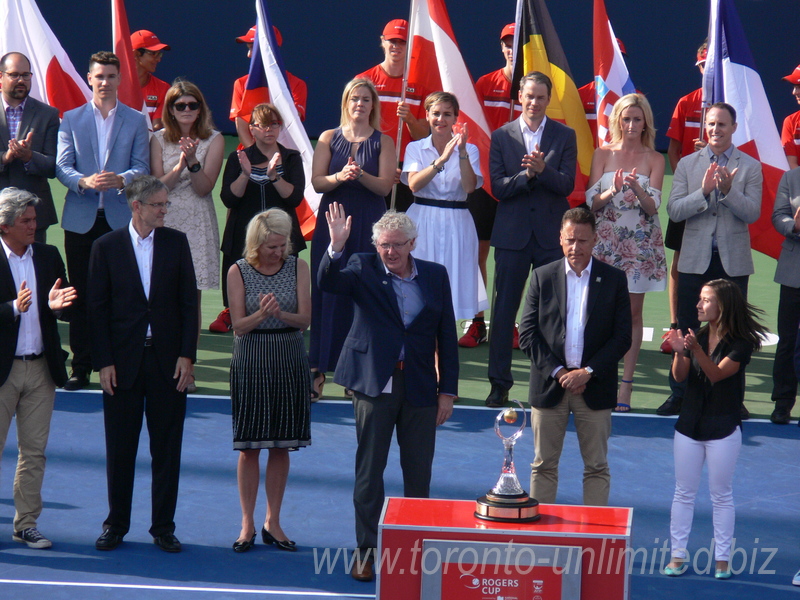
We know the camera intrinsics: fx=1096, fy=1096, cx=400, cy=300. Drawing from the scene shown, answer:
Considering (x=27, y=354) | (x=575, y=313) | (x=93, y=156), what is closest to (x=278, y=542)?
(x=27, y=354)

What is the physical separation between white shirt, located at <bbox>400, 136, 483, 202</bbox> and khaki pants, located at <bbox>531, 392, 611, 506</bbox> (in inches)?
104

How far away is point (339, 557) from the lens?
592cm

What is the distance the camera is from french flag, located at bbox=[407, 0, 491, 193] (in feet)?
29.5

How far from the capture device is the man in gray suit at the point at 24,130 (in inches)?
319

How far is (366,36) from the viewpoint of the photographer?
22.4 m

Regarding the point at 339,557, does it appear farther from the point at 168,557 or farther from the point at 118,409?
the point at 118,409

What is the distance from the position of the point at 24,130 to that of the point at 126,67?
156 centimetres

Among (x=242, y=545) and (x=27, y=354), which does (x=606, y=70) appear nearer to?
(x=242, y=545)

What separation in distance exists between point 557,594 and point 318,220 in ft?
16.1

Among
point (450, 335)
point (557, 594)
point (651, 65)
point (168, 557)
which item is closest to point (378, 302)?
point (450, 335)

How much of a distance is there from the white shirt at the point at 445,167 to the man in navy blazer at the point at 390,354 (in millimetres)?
2539

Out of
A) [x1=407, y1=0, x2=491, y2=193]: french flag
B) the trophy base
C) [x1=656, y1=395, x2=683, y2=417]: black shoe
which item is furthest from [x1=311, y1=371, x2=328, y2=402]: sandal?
the trophy base

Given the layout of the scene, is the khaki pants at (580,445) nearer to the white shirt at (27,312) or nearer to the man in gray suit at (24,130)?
the white shirt at (27,312)

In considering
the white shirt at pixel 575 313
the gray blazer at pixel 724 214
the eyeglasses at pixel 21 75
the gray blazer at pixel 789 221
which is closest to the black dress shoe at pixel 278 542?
the white shirt at pixel 575 313
